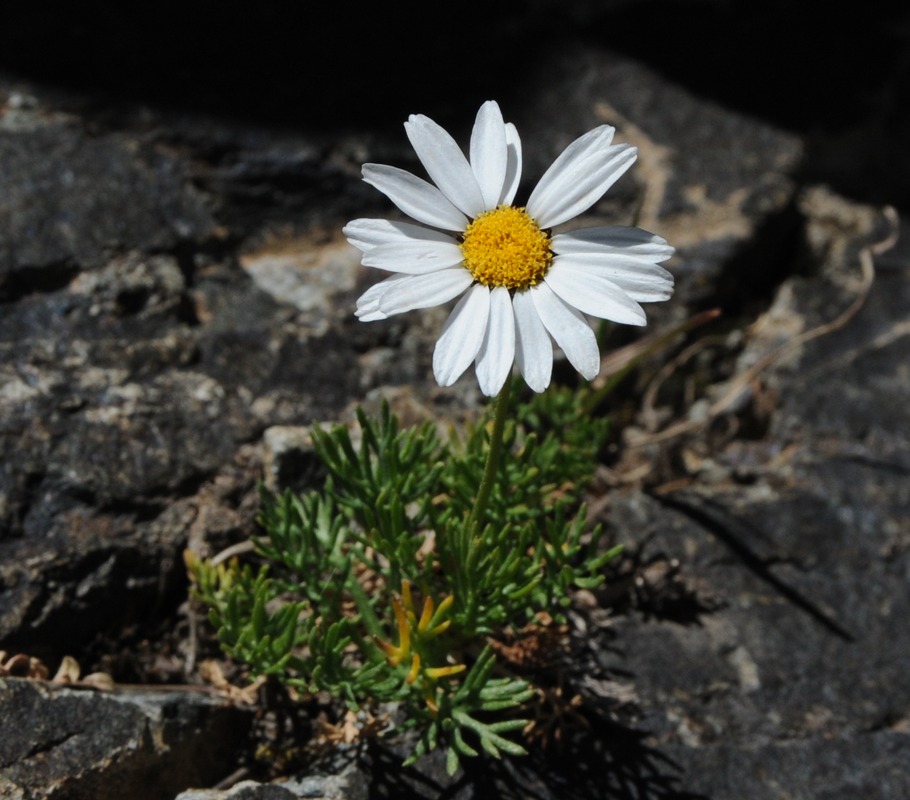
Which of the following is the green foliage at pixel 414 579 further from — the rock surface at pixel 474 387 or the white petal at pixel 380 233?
the white petal at pixel 380 233

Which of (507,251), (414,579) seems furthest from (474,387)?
(507,251)

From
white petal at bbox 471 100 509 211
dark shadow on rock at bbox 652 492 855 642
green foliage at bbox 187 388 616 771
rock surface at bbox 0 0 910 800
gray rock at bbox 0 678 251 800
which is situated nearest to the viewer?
white petal at bbox 471 100 509 211

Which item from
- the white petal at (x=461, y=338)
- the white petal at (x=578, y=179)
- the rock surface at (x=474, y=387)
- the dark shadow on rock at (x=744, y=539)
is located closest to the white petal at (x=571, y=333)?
the white petal at (x=461, y=338)

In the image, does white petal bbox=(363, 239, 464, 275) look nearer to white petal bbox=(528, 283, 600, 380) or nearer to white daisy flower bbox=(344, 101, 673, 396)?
white daisy flower bbox=(344, 101, 673, 396)

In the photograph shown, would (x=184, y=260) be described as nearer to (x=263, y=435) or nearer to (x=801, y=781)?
(x=263, y=435)

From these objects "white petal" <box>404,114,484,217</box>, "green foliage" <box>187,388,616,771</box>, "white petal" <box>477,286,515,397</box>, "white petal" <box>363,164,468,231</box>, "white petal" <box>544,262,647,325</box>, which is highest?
"white petal" <box>404,114,484,217</box>

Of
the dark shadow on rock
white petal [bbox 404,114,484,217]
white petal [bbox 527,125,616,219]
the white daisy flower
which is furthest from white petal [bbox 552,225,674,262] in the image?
the dark shadow on rock

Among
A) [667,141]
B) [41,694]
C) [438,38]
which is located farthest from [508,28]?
[41,694]
